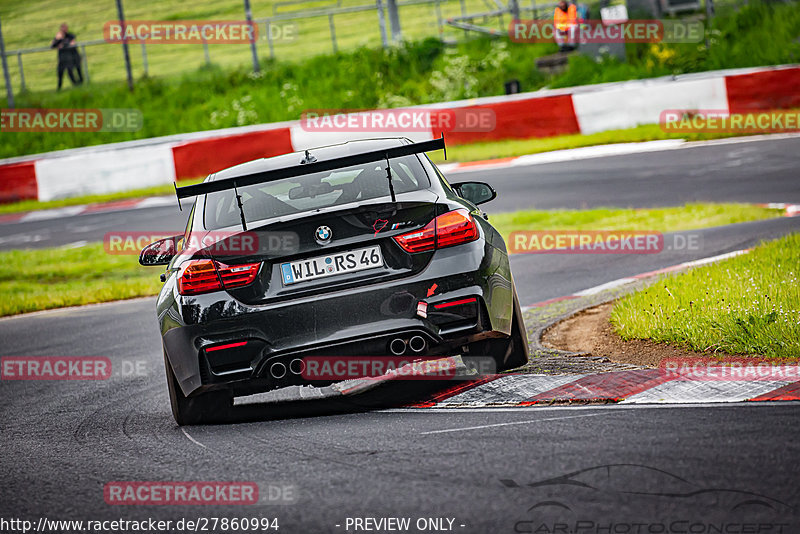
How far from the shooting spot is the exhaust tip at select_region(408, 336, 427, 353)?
577 centimetres

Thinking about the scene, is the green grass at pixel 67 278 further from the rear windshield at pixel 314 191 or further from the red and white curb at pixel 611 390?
the red and white curb at pixel 611 390

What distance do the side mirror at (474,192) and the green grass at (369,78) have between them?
17.3 metres

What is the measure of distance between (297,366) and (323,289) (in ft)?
1.40

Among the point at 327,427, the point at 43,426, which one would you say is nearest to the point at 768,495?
the point at 327,427

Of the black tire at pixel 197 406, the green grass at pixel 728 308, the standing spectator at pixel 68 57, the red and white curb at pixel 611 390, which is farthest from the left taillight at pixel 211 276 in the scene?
the standing spectator at pixel 68 57

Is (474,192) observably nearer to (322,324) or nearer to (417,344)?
(417,344)

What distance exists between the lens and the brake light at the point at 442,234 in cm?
578

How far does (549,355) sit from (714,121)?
13928mm

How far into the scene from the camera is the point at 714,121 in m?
19.9

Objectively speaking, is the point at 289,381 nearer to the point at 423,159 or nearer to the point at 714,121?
the point at 423,159

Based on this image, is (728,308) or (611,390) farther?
(728,308)

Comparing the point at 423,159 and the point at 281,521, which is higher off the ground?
the point at 423,159

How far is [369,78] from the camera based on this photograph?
28766 millimetres

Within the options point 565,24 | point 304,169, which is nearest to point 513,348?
point 304,169
